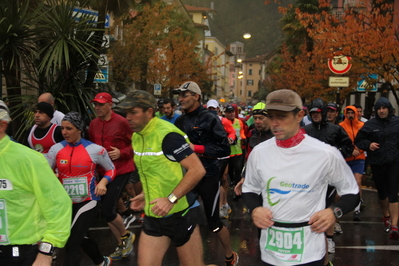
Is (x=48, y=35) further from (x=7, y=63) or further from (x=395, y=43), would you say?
(x=395, y=43)

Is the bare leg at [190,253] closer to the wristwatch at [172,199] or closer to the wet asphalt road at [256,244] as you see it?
the wristwatch at [172,199]

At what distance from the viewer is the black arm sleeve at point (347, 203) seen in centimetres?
314

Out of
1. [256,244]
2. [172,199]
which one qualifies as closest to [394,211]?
[256,244]

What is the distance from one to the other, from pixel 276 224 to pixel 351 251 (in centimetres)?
422

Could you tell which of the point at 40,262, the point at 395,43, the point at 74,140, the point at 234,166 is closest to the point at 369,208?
the point at 234,166

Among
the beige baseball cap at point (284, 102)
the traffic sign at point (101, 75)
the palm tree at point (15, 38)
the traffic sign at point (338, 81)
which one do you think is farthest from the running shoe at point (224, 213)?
the traffic sign at point (338, 81)

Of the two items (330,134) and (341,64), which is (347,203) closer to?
(330,134)

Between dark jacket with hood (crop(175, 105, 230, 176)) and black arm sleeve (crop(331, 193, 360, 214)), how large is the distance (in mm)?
2611

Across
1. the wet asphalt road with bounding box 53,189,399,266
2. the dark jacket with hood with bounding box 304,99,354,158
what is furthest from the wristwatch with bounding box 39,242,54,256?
the dark jacket with hood with bounding box 304,99,354,158

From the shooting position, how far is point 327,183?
319cm

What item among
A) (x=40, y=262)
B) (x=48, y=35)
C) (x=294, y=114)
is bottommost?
(x=40, y=262)

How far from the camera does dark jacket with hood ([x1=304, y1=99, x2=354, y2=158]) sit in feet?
22.7

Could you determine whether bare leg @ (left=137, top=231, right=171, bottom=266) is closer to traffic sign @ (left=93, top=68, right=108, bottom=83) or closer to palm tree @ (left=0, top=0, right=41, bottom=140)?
palm tree @ (left=0, top=0, right=41, bottom=140)

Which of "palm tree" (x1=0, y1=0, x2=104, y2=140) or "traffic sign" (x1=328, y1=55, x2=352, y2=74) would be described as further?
"traffic sign" (x1=328, y1=55, x2=352, y2=74)
